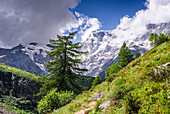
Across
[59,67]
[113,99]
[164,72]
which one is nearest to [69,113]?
[113,99]

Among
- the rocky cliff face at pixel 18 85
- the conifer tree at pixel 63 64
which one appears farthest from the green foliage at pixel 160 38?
the rocky cliff face at pixel 18 85

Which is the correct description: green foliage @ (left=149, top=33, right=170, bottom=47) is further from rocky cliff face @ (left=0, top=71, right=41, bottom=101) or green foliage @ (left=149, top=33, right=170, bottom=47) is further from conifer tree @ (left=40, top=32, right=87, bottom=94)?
rocky cliff face @ (left=0, top=71, right=41, bottom=101)

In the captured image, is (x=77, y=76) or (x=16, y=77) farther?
(x=16, y=77)

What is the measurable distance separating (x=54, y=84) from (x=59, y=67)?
266 centimetres

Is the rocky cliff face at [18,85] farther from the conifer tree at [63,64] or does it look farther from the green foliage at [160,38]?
the green foliage at [160,38]

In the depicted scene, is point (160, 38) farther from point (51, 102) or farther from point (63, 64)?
point (51, 102)

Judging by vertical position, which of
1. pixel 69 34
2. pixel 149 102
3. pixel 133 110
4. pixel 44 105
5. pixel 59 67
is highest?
pixel 69 34

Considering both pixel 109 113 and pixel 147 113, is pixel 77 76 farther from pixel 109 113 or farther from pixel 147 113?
pixel 147 113

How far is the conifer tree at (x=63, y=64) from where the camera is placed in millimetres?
15391

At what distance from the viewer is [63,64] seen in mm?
15812

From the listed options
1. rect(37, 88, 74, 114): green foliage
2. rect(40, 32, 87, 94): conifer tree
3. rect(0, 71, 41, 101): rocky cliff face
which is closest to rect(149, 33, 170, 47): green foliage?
rect(40, 32, 87, 94): conifer tree

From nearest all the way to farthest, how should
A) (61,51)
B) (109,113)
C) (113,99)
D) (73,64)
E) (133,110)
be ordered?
(133,110)
(109,113)
(113,99)
(61,51)
(73,64)

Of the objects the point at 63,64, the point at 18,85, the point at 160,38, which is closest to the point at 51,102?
the point at 63,64

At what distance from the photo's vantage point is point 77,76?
661 inches
